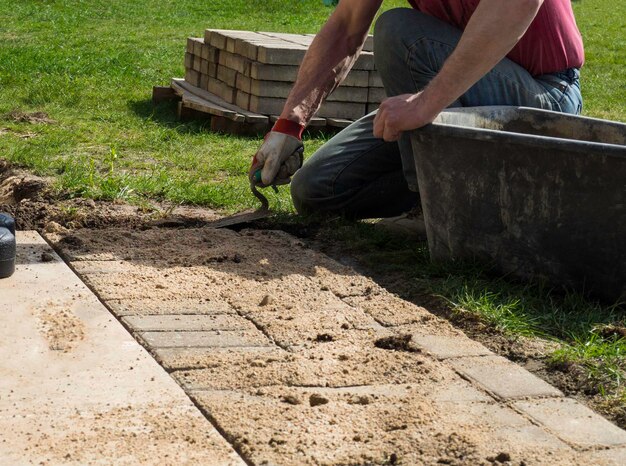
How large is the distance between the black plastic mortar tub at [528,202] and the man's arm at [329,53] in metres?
0.83

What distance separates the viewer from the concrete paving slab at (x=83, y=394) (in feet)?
7.59

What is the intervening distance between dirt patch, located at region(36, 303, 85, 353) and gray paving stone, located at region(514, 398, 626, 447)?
1318 mm

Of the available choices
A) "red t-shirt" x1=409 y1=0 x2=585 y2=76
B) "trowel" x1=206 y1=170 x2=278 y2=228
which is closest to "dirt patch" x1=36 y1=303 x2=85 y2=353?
"trowel" x1=206 y1=170 x2=278 y2=228

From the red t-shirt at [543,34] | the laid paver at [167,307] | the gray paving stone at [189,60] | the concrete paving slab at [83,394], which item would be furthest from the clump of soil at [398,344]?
the gray paving stone at [189,60]

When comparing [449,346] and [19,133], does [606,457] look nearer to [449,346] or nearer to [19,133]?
[449,346]

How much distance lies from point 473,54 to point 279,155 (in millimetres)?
1103

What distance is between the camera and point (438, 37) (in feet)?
14.1

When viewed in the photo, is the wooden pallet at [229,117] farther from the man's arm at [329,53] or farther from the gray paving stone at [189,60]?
the man's arm at [329,53]

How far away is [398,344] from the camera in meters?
3.09

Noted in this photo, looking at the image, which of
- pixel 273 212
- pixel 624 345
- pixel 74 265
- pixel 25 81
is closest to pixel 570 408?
pixel 624 345

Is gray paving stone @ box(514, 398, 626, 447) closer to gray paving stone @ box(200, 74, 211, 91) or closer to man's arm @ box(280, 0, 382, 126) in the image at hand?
man's arm @ box(280, 0, 382, 126)

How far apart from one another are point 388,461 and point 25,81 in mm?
6496

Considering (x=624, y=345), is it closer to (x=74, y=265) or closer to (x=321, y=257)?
(x=321, y=257)

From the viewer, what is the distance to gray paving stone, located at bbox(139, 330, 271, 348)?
3.02 metres
